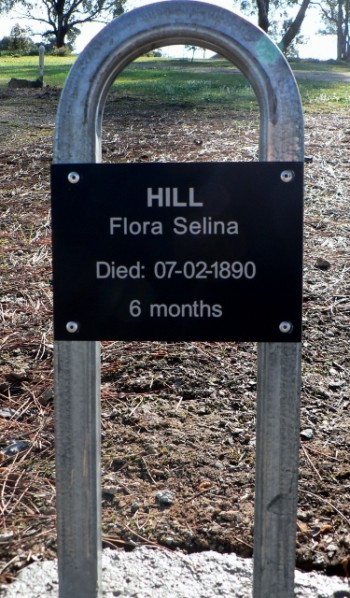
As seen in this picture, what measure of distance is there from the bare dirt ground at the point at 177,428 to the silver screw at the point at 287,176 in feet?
4.02

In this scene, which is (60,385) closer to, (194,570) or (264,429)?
(264,429)

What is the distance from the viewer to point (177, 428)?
311 cm

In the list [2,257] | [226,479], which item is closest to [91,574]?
[226,479]

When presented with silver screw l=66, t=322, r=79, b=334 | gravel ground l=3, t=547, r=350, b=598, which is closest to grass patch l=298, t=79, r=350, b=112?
gravel ground l=3, t=547, r=350, b=598

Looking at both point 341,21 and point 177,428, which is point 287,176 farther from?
point 341,21

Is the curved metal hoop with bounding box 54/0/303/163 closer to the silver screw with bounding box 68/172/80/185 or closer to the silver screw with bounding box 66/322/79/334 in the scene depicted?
the silver screw with bounding box 68/172/80/185

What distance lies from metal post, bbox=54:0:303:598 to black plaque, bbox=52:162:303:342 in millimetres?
64

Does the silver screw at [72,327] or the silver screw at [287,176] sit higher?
the silver screw at [287,176]

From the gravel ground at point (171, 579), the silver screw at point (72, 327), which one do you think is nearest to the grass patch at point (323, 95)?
the gravel ground at point (171, 579)

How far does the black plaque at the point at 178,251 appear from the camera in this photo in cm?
175

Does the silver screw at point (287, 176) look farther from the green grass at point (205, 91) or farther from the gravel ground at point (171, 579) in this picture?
the green grass at point (205, 91)

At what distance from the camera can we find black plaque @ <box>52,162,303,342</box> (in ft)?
5.75

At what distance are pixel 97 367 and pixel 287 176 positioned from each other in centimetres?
61

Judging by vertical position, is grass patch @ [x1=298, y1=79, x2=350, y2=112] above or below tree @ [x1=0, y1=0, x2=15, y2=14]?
below
